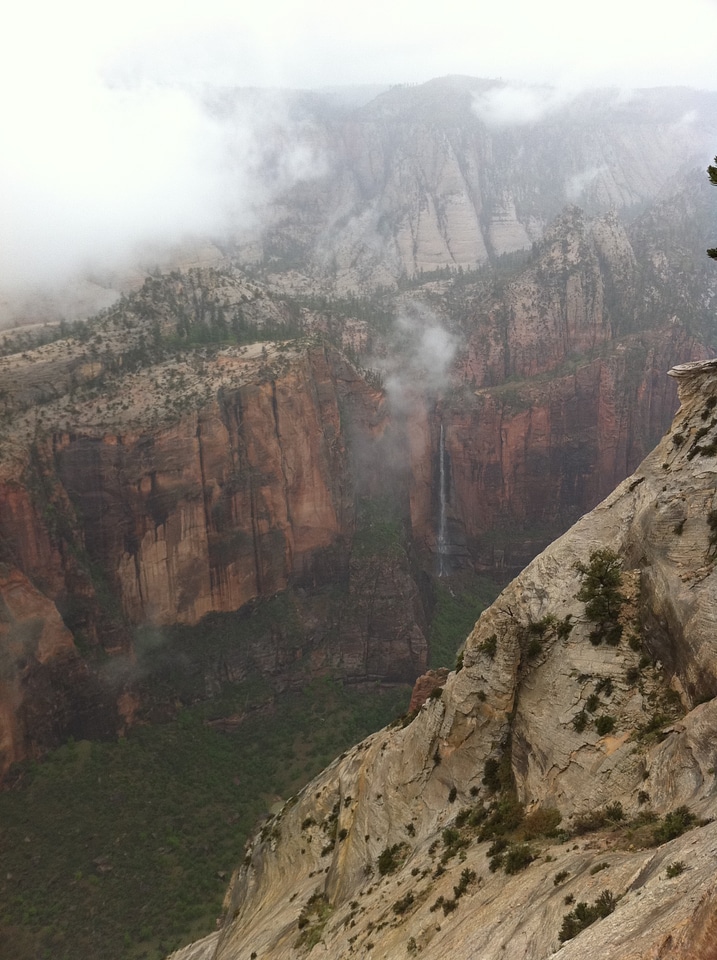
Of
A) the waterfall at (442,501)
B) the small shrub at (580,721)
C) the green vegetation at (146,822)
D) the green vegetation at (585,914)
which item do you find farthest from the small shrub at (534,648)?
the waterfall at (442,501)

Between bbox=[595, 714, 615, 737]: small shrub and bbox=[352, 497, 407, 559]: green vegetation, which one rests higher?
bbox=[595, 714, 615, 737]: small shrub

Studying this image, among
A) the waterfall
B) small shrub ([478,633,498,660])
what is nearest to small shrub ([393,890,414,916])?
small shrub ([478,633,498,660])

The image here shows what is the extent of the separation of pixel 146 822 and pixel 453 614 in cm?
4746

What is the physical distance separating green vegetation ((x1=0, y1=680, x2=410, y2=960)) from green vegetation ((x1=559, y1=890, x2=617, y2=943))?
147 ft

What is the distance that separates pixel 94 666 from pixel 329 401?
128ft

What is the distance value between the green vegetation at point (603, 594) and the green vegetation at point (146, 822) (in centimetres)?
4167

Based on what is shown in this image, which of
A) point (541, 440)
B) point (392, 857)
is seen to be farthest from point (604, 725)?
point (541, 440)

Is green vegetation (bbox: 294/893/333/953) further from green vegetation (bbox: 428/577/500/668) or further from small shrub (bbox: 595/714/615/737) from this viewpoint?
green vegetation (bbox: 428/577/500/668)

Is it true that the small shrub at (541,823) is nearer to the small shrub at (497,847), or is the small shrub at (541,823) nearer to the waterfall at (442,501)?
the small shrub at (497,847)

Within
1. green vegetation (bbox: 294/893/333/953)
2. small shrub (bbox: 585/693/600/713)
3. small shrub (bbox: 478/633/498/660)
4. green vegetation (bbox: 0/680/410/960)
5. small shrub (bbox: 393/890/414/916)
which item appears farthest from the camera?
green vegetation (bbox: 0/680/410/960)

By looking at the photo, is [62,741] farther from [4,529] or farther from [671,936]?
[671,936]

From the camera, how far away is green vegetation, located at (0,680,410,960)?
179 ft

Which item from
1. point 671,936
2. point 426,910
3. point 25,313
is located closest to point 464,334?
point 25,313

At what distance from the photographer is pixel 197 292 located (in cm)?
10444
